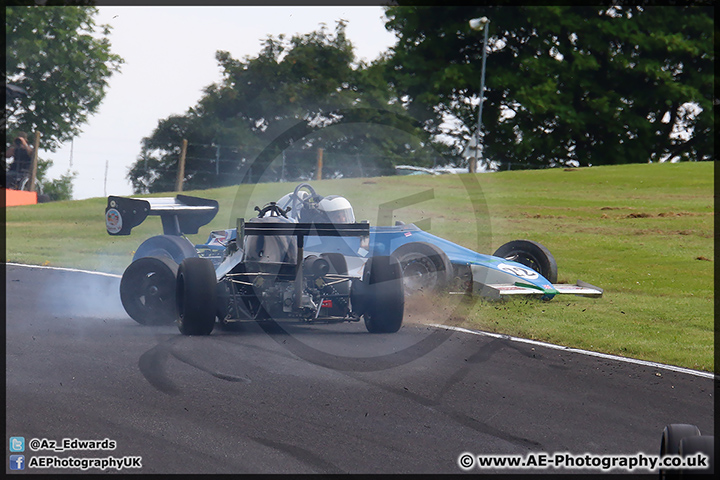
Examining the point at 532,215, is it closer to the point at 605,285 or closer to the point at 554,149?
the point at 605,285

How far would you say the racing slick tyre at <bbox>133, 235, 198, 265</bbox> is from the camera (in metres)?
9.73

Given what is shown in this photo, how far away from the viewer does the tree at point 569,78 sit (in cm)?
3791

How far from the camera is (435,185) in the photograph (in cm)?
2777

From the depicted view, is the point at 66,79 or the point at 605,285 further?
the point at 66,79

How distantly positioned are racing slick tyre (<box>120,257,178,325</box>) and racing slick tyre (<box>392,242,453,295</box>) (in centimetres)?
285

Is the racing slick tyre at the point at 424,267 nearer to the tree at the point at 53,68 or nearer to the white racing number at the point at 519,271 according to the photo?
the white racing number at the point at 519,271

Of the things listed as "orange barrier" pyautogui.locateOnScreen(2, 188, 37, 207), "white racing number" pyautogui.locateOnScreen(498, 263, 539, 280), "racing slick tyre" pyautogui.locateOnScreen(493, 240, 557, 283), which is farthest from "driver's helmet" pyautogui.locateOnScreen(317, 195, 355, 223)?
"orange barrier" pyautogui.locateOnScreen(2, 188, 37, 207)

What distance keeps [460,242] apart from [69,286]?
8543mm

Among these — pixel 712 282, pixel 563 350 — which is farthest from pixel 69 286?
pixel 712 282

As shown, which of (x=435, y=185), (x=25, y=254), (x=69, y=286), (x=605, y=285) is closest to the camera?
(x=69, y=286)

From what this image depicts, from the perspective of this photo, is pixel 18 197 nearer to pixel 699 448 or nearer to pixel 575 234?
pixel 575 234

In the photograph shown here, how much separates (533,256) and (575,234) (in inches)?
297

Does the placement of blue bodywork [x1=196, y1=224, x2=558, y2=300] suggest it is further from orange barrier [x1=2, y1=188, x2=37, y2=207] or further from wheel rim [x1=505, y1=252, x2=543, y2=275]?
orange barrier [x1=2, y1=188, x2=37, y2=207]

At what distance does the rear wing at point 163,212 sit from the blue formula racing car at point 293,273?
0.02 metres
